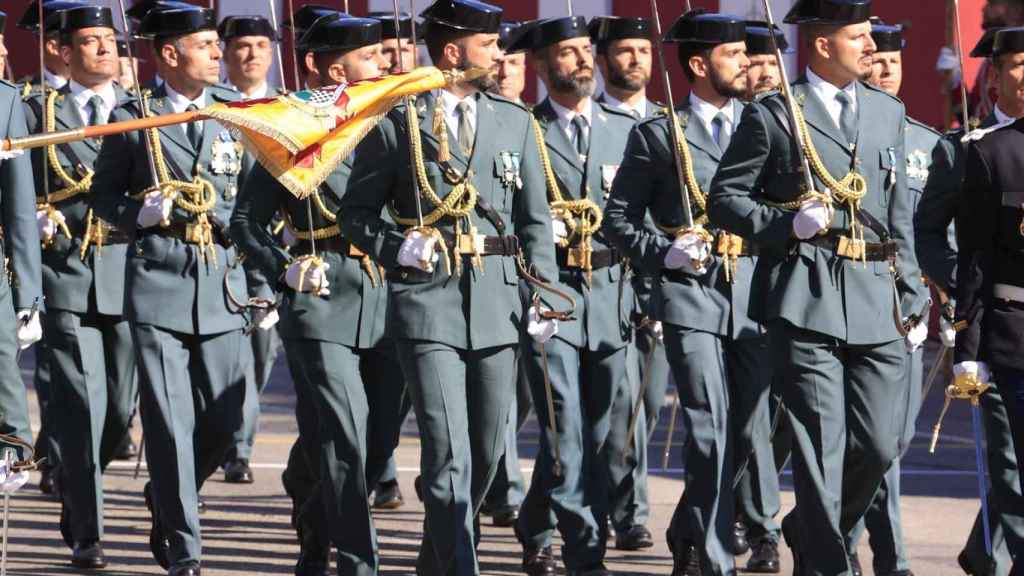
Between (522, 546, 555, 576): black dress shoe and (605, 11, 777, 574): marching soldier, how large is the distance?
1.70 feet

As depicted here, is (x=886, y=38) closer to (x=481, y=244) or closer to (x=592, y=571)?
(x=592, y=571)

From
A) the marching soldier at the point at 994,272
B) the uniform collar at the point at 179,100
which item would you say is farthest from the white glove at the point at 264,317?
the marching soldier at the point at 994,272

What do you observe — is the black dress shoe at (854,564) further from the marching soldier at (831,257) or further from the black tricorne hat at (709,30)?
the black tricorne hat at (709,30)

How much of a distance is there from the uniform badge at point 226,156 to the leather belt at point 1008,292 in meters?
3.37

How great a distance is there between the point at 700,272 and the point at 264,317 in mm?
1882

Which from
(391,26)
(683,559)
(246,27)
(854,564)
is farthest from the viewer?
(246,27)

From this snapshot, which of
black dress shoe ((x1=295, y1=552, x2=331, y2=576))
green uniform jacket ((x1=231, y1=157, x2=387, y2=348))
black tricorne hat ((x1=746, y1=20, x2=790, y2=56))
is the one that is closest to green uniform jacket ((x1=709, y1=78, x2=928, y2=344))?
green uniform jacket ((x1=231, y1=157, x2=387, y2=348))

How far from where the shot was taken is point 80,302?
9852 millimetres

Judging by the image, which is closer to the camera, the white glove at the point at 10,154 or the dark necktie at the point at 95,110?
the white glove at the point at 10,154

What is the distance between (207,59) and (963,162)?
3.03m

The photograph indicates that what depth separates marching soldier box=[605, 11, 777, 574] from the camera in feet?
28.6

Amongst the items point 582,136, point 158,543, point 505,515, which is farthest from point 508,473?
point 158,543

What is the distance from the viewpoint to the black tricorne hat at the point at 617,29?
10.3 meters

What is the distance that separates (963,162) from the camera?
8.22 metres
